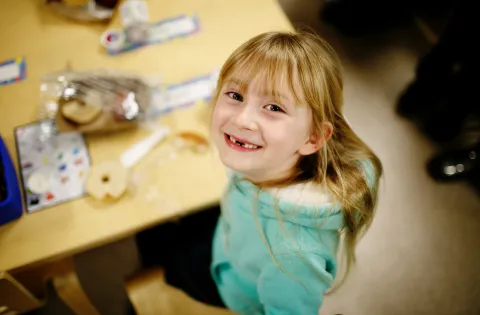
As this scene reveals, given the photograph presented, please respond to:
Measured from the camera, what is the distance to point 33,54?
1.19 m

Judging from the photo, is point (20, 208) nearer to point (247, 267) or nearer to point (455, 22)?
point (247, 267)

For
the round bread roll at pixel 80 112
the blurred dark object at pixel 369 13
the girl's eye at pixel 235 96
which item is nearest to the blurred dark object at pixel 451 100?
the blurred dark object at pixel 369 13

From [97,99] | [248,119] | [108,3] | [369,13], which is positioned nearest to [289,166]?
[248,119]

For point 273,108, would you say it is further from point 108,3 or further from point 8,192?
point 108,3

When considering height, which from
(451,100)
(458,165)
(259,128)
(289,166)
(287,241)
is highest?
(259,128)

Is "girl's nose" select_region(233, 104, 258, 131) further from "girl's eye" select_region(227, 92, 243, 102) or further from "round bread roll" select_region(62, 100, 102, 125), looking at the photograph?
"round bread roll" select_region(62, 100, 102, 125)

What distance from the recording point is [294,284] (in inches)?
31.4

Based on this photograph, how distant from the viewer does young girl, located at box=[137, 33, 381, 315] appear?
2.19ft

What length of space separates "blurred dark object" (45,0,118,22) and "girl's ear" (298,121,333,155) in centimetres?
82

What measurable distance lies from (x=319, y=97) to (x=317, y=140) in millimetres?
91

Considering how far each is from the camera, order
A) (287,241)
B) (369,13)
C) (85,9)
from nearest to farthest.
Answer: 1. (287,241)
2. (85,9)
3. (369,13)

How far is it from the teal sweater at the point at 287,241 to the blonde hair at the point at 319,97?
3cm

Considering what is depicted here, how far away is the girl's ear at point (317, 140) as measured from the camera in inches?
28.5

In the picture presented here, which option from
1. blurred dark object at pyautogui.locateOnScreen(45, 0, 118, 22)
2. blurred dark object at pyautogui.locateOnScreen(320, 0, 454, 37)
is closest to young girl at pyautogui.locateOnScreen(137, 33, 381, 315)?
blurred dark object at pyautogui.locateOnScreen(45, 0, 118, 22)
